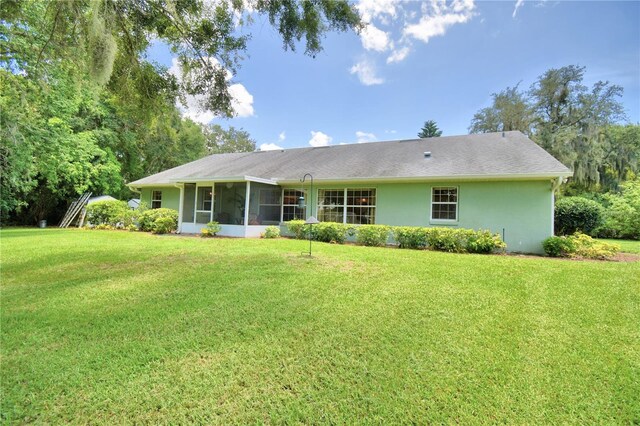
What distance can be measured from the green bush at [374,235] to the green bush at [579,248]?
16.2ft

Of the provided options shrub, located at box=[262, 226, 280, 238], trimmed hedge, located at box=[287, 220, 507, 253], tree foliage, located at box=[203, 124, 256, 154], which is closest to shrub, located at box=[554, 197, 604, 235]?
trimmed hedge, located at box=[287, 220, 507, 253]

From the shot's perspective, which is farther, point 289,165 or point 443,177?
point 289,165

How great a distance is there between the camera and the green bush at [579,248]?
29.4 feet

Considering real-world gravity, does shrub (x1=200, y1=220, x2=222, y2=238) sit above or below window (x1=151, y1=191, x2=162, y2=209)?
below

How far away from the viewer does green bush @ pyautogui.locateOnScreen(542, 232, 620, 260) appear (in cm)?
895

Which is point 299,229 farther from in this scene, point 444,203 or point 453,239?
point 453,239

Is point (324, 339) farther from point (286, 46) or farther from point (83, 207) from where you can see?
point (83, 207)

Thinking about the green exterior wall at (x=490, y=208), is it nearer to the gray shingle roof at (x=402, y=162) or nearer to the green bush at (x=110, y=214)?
the gray shingle roof at (x=402, y=162)

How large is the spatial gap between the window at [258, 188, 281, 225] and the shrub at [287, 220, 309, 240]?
1642mm

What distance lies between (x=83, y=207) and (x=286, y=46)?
20336mm

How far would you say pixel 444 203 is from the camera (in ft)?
37.7

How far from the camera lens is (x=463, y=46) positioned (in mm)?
14898

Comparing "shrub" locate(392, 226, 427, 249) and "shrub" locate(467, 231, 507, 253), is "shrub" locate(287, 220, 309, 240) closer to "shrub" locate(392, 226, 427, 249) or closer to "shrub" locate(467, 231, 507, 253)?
"shrub" locate(392, 226, 427, 249)

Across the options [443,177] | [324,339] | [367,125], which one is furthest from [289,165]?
[324,339]
